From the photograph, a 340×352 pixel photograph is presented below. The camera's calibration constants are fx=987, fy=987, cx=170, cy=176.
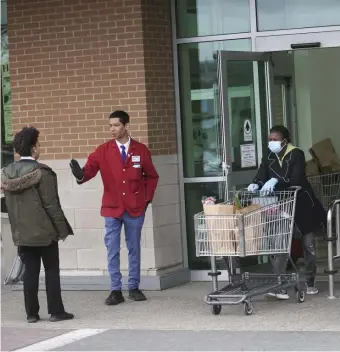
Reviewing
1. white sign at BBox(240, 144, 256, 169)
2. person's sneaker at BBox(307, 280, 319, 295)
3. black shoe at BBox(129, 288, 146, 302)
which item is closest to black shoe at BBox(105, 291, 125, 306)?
black shoe at BBox(129, 288, 146, 302)

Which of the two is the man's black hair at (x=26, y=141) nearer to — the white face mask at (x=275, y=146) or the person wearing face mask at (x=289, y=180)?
the person wearing face mask at (x=289, y=180)

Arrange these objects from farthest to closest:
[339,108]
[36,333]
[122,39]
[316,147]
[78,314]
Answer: [339,108] → [316,147] → [122,39] → [78,314] → [36,333]

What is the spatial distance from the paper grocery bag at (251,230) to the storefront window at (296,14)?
2681mm

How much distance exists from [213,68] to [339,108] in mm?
6197

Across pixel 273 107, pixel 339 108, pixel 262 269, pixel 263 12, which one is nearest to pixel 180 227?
pixel 262 269

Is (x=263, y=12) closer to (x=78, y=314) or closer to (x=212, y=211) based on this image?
(x=212, y=211)

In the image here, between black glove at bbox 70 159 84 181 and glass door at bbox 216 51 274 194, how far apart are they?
5.46 feet

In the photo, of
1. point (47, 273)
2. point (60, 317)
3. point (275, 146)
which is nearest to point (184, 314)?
point (60, 317)

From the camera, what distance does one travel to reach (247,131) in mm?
11359

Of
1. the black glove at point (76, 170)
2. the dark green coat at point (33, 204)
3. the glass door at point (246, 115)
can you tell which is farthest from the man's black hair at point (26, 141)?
the glass door at point (246, 115)

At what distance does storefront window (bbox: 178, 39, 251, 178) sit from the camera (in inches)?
453

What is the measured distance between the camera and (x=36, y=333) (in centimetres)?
888

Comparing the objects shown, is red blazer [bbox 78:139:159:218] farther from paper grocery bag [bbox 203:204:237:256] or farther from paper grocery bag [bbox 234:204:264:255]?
paper grocery bag [bbox 234:204:264:255]

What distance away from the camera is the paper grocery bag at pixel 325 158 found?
1356 cm
